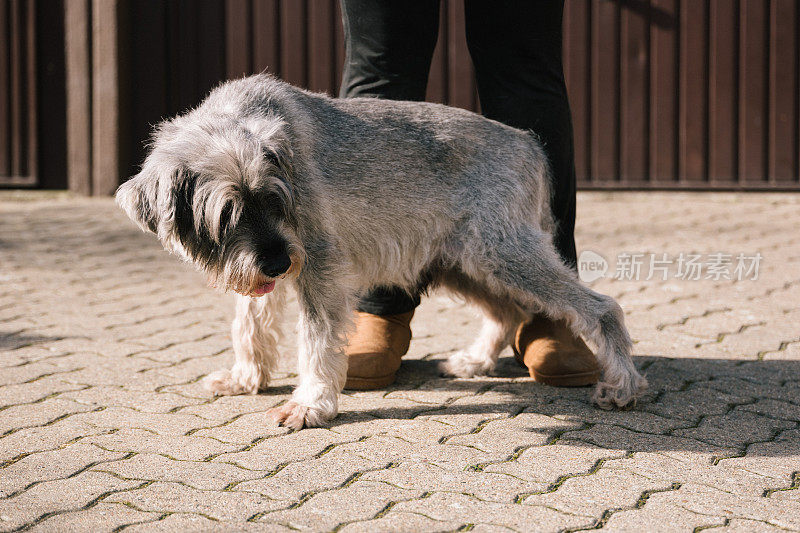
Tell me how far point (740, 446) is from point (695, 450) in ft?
0.62

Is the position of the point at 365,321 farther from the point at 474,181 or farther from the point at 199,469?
the point at 199,469

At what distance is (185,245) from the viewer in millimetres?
3525

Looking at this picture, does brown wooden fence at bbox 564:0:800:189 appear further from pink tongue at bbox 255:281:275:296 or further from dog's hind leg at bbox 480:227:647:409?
pink tongue at bbox 255:281:275:296

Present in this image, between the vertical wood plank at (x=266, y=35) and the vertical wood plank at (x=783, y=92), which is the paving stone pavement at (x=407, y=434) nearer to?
the vertical wood plank at (x=783, y=92)

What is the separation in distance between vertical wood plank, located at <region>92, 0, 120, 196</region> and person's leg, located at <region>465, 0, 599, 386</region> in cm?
646

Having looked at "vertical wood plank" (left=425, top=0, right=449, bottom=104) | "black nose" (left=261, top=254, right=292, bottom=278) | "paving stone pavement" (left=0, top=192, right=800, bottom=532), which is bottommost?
"paving stone pavement" (left=0, top=192, right=800, bottom=532)

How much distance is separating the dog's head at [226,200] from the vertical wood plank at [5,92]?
7.55 m

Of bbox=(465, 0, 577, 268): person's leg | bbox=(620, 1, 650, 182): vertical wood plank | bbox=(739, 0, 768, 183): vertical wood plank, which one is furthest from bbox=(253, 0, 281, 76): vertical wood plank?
bbox=(465, 0, 577, 268): person's leg

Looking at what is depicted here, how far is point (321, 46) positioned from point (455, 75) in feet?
4.77

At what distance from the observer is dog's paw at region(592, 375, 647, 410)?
3920mm

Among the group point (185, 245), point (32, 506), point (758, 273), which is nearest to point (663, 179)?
point (758, 273)

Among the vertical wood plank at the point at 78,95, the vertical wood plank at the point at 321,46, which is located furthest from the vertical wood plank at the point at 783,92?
the vertical wood plank at the point at 78,95

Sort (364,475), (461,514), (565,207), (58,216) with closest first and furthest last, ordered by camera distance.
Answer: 1. (461,514)
2. (364,475)
3. (565,207)
4. (58,216)

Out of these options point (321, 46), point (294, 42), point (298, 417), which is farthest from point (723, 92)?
point (298, 417)
